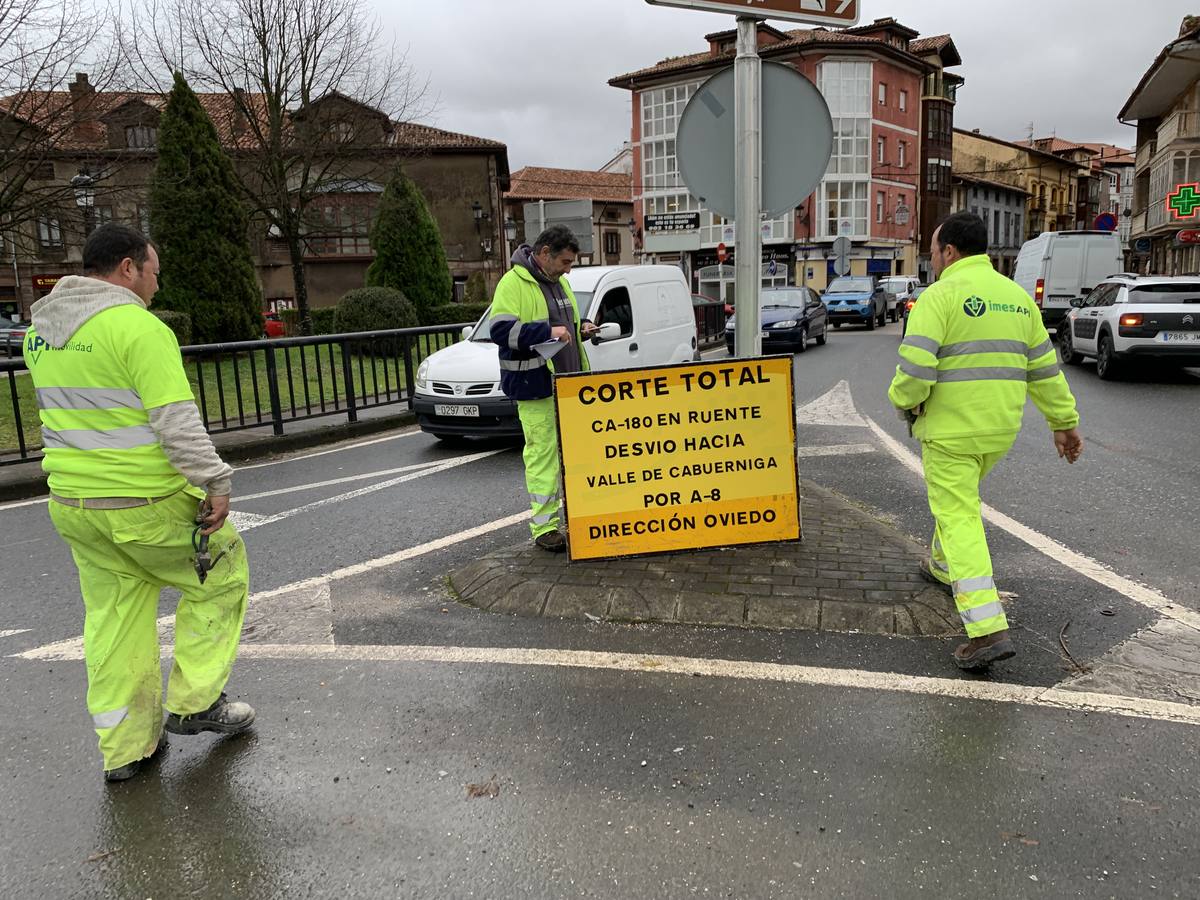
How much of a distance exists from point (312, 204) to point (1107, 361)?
28569mm

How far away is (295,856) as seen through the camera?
2.58 metres

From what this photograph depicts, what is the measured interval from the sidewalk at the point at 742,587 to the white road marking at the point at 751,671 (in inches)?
17.5

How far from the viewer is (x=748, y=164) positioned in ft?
16.5

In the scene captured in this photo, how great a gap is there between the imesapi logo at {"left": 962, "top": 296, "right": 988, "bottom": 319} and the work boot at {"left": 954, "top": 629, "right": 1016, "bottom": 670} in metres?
1.33

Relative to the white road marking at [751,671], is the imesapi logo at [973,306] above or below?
above

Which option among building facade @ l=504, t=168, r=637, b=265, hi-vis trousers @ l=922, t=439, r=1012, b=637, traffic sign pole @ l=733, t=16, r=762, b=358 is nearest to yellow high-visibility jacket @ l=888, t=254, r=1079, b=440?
hi-vis trousers @ l=922, t=439, r=1012, b=637

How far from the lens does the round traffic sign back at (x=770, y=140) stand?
500 cm

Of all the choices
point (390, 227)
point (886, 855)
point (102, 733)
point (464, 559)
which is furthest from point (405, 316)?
point (886, 855)

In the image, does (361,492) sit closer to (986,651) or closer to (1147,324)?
(986,651)

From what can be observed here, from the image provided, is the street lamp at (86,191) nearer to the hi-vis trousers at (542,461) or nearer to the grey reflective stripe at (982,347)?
the hi-vis trousers at (542,461)

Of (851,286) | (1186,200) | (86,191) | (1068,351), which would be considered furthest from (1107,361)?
(1186,200)

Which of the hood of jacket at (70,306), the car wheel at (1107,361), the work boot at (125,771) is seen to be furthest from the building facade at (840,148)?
the work boot at (125,771)

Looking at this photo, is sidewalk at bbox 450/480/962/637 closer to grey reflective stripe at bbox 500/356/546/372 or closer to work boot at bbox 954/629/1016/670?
work boot at bbox 954/629/1016/670

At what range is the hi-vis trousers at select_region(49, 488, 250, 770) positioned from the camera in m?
2.91
